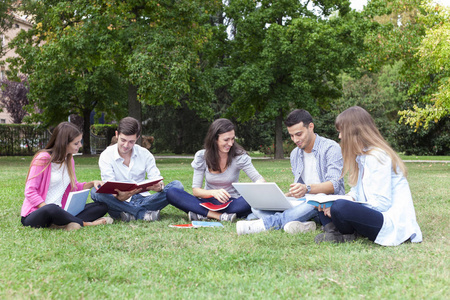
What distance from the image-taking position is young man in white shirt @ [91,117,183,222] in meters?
5.49

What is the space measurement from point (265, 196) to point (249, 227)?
35cm

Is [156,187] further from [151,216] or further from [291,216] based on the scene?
[291,216]

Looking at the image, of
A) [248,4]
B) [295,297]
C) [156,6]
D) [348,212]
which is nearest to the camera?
[295,297]

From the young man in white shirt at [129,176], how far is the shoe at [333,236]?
2066 millimetres

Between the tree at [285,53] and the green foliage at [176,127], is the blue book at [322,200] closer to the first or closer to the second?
the tree at [285,53]

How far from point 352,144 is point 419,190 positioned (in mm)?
5478

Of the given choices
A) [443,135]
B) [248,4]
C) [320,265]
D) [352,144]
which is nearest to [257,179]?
[352,144]

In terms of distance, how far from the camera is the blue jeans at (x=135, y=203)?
5.62m

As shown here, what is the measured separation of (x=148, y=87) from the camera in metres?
17.7

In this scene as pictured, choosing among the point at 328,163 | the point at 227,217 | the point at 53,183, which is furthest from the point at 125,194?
the point at 328,163

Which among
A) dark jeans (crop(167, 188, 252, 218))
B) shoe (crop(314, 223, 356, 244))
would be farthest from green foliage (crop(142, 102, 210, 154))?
shoe (crop(314, 223, 356, 244))

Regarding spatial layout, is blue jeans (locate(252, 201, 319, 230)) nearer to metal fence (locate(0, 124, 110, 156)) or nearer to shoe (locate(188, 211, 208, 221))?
shoe (locate(188, 211, 208, 221))

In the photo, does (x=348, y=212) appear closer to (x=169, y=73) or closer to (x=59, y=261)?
(x=59, y=261)

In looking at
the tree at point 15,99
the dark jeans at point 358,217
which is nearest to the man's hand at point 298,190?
the dark jeans at point 358,217
